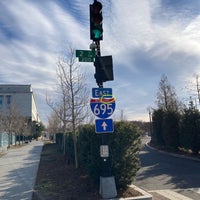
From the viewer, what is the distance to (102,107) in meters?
7.29

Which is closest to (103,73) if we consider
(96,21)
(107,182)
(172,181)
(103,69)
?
(103,69)

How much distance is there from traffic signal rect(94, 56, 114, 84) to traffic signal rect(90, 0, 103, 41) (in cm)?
56

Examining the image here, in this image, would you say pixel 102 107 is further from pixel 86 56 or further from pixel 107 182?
pixel 107 182

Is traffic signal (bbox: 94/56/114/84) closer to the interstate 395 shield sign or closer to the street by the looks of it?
the interstate 395 shield sign

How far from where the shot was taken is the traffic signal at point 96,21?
23.0 feet

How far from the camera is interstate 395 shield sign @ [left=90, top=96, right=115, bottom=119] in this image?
285 inches

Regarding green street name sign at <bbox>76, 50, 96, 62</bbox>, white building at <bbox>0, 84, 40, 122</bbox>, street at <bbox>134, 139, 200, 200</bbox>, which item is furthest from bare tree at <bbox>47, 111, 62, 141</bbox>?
white building at <bbox>0, 84, 40, 122</bbox>

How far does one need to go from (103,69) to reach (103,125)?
4.86 feet

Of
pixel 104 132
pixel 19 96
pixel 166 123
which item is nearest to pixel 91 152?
pixel 104 132

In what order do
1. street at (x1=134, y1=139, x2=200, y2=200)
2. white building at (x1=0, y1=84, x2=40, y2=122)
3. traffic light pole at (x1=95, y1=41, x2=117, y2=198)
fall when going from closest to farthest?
traffic light pole at (x1=95, y1=41, x2=117, y2=198) → street at (x1=134, y1=139, x2=200, y2=200) → white building at (x1=0, y1=84, x2=40, y2=122)

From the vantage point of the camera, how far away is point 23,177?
11945 mm

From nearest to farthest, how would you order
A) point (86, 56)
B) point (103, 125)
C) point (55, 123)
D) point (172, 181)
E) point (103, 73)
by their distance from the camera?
point (103, 125), point (103, 73), point (86, 56), point (172, 181), point (55, 123)

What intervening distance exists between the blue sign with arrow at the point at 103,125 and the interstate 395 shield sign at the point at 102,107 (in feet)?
0.39

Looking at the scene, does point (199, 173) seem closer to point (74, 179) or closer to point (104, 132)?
point (74, 179)
